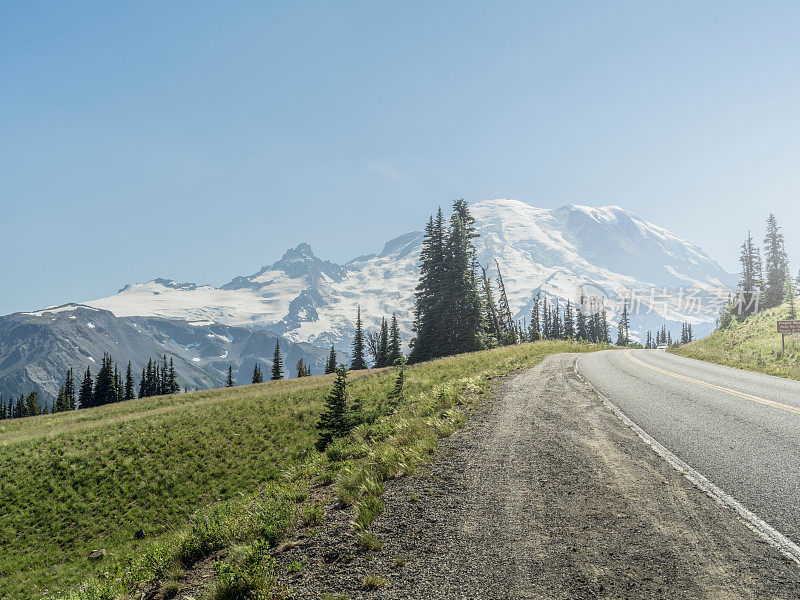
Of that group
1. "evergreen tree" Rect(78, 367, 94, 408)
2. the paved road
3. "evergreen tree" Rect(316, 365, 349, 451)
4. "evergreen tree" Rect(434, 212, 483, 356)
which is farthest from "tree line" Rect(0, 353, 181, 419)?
the paved road

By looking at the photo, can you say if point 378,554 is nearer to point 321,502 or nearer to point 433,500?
point 433,500

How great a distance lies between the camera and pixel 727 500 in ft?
17.3

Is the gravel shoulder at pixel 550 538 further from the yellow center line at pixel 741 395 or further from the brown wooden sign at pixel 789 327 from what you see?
the brown wooden sign at pixel 789 327

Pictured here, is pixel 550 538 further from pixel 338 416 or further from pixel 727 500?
pixel 338 416

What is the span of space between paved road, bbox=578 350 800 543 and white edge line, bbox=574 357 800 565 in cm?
11

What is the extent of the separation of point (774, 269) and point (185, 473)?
89.4 metres

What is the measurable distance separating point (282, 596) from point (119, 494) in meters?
19.3

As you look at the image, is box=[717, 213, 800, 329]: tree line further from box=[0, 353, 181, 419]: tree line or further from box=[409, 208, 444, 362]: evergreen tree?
box=[0, 353, 181, 419]: tree line

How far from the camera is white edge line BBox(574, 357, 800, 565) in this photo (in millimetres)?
4156

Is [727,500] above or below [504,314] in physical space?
below

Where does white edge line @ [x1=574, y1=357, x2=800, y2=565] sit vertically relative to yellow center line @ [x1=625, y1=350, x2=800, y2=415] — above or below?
below

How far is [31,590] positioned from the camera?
13.0 meters

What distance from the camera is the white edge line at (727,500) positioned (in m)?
4.16

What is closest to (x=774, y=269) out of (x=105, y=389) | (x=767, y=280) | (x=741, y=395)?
(x=767, y=280)
